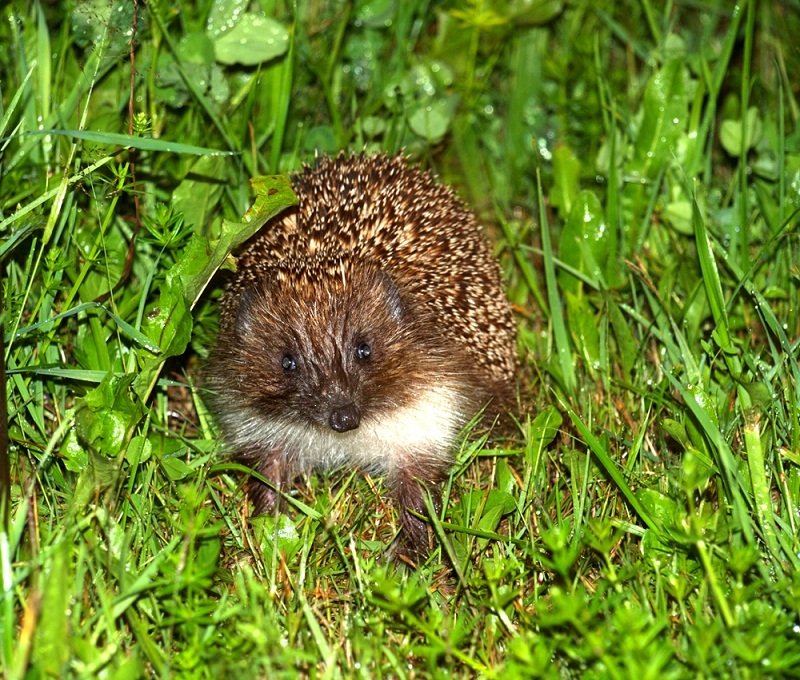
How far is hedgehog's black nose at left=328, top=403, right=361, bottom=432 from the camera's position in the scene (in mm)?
4480

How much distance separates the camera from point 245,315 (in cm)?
491

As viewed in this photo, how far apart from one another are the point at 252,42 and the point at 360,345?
2335 millimetres

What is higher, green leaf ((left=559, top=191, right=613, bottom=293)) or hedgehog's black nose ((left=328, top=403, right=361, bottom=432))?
green leaf ((left=559, top=191, right=613, bottom=293))

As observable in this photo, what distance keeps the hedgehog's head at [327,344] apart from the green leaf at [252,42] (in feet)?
5.70

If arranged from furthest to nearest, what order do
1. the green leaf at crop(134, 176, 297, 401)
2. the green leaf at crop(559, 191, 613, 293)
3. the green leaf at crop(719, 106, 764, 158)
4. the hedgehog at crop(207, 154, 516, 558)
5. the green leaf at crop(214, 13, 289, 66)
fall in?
the green leaf at crop(719, 106, 764, 158)
the green leaf at crop(214, 13, 289, 66)
the green leaf at crop(559, 191, 613, 293)
the hedgehog at crop(207, 154, 516, 558)
the green leaf at crop(134, 176, 297, 401)

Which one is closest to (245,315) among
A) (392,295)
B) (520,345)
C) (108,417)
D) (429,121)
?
(392,295)

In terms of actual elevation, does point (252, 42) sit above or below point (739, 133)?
below

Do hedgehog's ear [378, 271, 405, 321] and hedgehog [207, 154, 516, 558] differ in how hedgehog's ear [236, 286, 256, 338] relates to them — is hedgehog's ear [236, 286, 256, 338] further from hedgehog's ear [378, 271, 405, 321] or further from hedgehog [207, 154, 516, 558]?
hedgehog's ear [378, 271, 405, 321]

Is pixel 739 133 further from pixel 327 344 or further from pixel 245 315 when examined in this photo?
pixel 245 315

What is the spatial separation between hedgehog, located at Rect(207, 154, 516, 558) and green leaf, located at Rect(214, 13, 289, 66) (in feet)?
3.53

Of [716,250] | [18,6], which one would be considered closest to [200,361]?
[18,6]

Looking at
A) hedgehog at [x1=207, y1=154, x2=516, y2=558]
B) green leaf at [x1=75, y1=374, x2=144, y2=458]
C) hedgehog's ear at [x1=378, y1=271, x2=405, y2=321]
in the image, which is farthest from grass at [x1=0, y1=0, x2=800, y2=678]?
hedgehog's ear at [x1=378, y1=271, x2=405, y2=321]

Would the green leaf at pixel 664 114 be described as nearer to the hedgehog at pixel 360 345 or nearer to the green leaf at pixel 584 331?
the green leaf at pixel 584 331

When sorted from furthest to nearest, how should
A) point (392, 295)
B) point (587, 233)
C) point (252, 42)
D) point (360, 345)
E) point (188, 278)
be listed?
1. point (252, 42)
2. point (587, 233)
3. point (392, 295)
4. point (360, 345)
5. point (188, 278)
